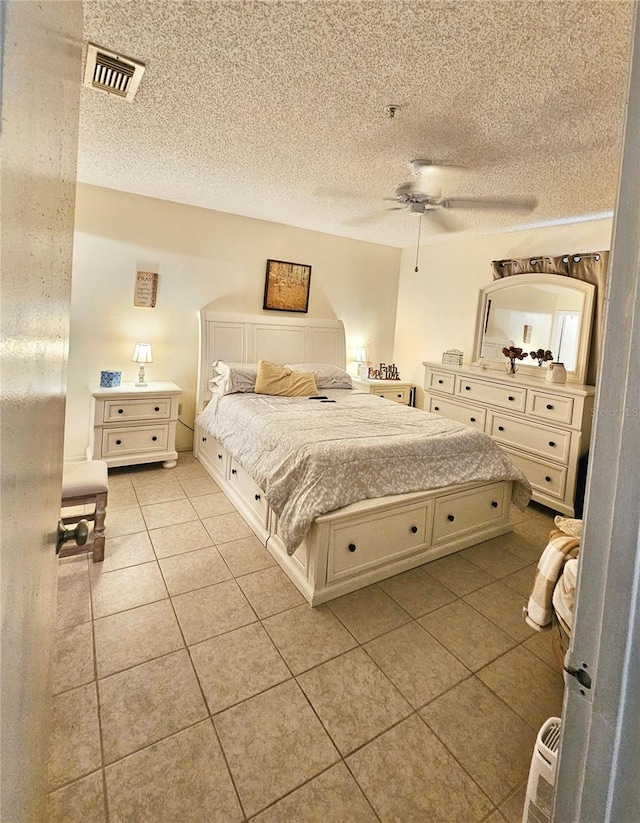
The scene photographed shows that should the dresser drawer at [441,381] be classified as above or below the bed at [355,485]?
above

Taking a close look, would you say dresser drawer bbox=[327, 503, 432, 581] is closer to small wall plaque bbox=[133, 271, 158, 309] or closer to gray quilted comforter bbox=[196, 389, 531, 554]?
gray quilted comforter bbox=[196, 389, 531, 554]

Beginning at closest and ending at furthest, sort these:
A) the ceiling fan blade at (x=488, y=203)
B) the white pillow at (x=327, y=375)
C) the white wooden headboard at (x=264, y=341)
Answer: the ceiling fan blade at (x=488, y=203) < the white wooden headboard at (x=264, y=341) < the white pillow at (x=327, y=375)

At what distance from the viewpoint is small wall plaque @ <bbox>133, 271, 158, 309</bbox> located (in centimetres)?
382

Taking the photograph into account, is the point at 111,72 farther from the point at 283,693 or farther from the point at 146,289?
the point at 283,693

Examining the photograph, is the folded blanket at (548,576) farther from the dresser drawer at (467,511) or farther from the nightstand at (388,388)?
the nightstand at (388,388)

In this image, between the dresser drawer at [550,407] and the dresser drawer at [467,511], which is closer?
the dresser drawer at [467,511]

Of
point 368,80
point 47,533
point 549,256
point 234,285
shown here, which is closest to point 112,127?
point 368,80

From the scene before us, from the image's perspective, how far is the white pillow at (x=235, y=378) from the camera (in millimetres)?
3725

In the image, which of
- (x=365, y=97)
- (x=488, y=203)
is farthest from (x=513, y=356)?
(x=365, y=97)

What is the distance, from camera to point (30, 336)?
19.6 inches

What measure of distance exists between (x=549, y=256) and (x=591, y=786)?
4.20 m

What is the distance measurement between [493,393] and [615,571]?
11.7ft

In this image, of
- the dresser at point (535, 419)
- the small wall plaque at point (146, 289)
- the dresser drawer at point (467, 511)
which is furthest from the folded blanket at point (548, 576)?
the small wall plaque at point (146, 289)

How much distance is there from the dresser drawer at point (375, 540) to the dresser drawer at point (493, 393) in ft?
5.58
